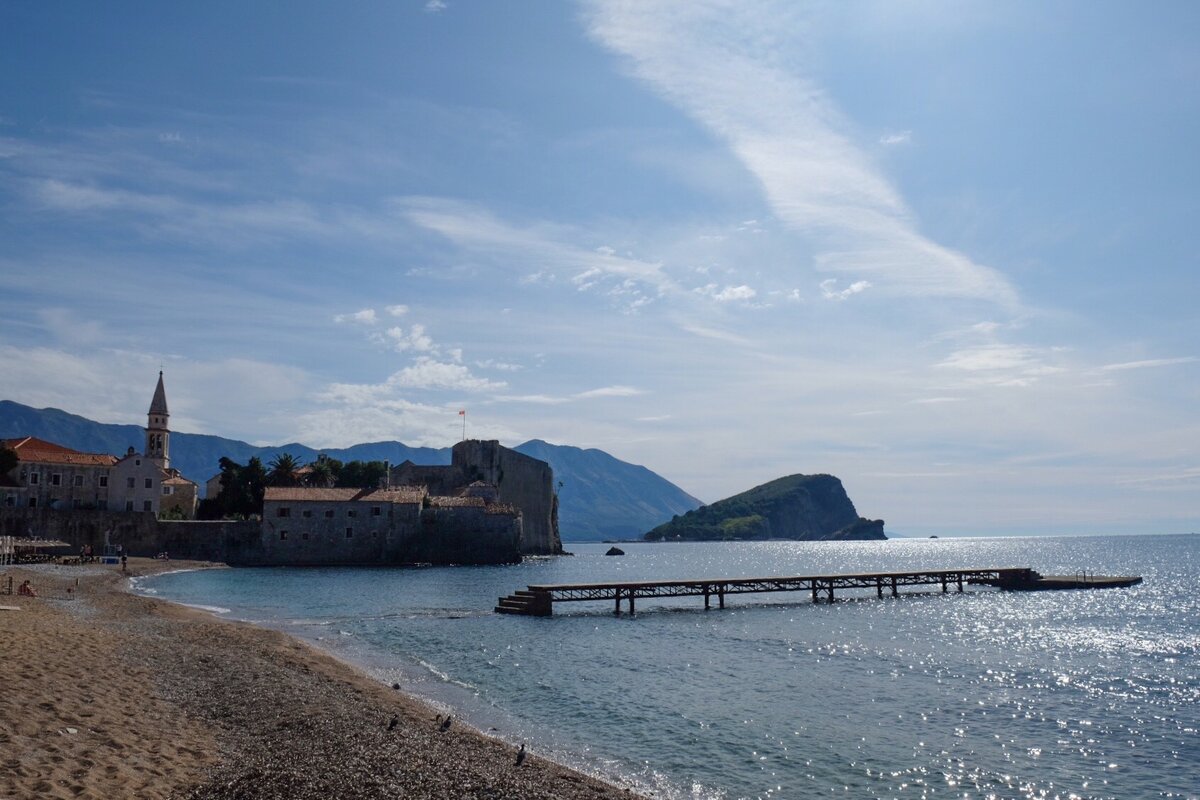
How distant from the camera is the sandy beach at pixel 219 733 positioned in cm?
1447

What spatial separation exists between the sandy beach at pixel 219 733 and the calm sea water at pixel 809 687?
3125 mm

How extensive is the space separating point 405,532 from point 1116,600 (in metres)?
76.0

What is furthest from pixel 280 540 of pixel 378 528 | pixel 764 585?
pixel 764 585

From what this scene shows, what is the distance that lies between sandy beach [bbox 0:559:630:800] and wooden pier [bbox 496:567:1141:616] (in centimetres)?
2486

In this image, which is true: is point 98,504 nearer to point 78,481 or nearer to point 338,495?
point 78,481

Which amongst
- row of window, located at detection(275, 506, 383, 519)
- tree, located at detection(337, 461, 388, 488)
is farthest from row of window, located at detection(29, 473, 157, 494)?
tree, located at detection(337, 461, 388, 488)

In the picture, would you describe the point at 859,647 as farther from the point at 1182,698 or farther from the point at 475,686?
the point at 475,686

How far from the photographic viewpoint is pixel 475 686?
97.2 feet

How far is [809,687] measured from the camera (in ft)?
99.0

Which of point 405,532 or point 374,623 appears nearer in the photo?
point 374,623

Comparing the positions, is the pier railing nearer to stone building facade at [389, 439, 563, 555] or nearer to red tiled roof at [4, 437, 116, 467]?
stone building facade at [389, 439, 563, 555]

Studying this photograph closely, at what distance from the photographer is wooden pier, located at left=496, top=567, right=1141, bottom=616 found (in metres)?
54.9

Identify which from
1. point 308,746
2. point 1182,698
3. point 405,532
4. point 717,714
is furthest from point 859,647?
point 405,532

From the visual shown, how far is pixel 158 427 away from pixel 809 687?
318ft
